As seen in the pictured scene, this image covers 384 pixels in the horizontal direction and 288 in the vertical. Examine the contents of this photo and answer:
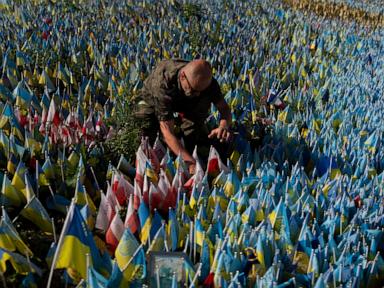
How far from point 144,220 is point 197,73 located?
39.2 inches

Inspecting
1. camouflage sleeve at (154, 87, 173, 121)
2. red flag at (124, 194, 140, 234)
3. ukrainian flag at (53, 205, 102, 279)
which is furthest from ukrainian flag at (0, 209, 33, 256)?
camouflage sleeve at (154, 87, 173, 121)

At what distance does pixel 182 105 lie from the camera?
3469mm

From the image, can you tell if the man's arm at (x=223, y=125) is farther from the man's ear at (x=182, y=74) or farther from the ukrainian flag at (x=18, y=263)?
the ukrainian flag at (x=18, y=263)

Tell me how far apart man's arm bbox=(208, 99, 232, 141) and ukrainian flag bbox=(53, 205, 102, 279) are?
1.50 meters

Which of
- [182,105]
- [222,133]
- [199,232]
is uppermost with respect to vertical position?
[182,105]

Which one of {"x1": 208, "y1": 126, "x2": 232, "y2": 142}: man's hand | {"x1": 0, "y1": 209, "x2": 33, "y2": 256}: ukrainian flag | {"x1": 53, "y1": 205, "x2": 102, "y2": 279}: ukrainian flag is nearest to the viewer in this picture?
{"x1": 53, "y1": 205, "x2": 102, "y2": 279}: ukrainian flag

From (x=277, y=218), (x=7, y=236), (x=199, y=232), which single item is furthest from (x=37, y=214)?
(x=277, y=218)

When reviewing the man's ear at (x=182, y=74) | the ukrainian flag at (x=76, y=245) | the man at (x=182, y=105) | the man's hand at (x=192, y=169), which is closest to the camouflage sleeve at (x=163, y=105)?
the man at (x=182, y=105)

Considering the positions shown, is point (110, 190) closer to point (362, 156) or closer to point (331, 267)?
point (331, 267)

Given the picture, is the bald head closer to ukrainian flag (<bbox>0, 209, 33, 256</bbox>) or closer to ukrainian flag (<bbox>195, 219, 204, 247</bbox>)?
ukrainian flag (<bbox>195, 219, 204, 247</bbox>)

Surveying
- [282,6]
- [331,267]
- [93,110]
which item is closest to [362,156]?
[331,267]

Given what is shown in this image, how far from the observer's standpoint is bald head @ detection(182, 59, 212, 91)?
301 centimetres

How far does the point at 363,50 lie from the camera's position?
20.6 feet

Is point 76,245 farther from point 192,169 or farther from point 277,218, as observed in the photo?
point 192,169
